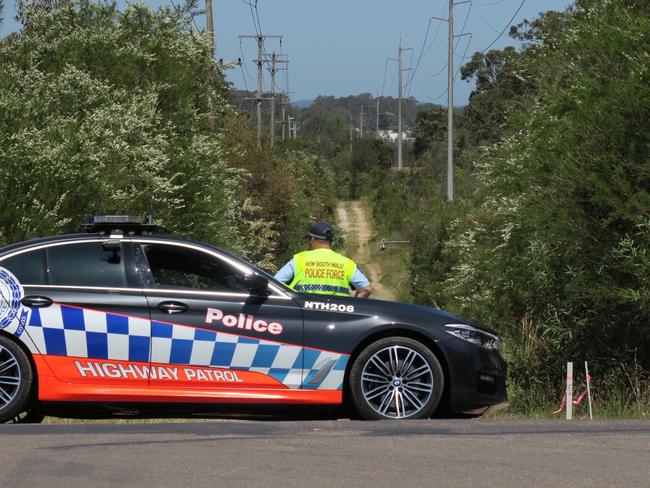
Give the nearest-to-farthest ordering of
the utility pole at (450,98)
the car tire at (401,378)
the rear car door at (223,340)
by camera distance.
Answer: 1. the rear car door at (223,340)
2. the car tire at (401,378)
3. the utility pole at (450,98)

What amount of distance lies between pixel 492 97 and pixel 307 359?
7069cm

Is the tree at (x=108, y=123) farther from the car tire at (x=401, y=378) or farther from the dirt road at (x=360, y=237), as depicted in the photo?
the dirt road at (x=360, y=237)

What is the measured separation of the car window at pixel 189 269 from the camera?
923 centimetres

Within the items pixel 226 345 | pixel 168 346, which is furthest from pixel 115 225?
pixel 226 345

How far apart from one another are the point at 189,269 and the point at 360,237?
7121cm

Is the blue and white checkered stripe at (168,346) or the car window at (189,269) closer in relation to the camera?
the blue and white checkered stripe at (168,346)

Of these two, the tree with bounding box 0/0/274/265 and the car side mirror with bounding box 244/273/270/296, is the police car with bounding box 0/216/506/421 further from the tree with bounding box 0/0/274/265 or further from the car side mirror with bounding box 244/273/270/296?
the tree with bounding box 0/0/274/265

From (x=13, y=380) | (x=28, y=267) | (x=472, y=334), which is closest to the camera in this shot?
(x=13, y=380)

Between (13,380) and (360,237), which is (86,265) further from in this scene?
(360,237)

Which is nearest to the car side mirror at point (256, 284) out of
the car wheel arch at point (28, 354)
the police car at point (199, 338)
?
the police car at point (199, 338)

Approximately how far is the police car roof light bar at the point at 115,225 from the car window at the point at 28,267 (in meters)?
0.49

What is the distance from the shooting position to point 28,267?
9078 mm

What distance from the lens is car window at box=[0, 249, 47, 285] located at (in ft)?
29.7

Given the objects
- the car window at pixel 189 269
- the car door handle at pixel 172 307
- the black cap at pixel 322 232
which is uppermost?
the black cap at pixel 322 232
